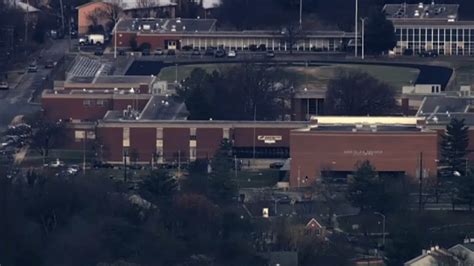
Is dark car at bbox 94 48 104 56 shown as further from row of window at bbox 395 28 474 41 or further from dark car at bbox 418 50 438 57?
dark car at bbox 418 50 438 57

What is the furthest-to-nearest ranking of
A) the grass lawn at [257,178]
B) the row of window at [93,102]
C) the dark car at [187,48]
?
the dark car at [187,48] → the row of window at [93,102] → the grass lawn at [257,178]

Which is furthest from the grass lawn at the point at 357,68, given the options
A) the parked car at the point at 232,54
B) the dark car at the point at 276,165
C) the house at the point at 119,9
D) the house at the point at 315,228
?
the house at the point at 315,228

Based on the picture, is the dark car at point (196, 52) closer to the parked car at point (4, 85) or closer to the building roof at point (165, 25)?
the building roof at point (165, 25)

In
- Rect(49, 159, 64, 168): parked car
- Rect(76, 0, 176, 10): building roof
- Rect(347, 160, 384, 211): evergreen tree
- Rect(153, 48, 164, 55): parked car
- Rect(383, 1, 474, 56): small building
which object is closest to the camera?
Rect(347, 160, 384, 211): evergreen tree

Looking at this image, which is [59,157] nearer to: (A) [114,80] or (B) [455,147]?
(B) [455,147]

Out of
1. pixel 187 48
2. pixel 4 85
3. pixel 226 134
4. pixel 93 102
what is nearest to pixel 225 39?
pixel 187 48

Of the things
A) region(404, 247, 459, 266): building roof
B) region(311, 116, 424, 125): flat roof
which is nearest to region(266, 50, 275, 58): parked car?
region(311, 116, 424, 125): flat roof

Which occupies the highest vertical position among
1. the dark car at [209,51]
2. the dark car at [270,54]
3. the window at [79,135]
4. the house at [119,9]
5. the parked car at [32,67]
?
the house at [119,9]
